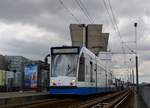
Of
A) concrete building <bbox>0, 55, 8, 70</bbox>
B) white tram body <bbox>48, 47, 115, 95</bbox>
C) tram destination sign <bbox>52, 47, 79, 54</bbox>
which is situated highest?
concrete building <bbox>0, 55, 8, 70</bbox>

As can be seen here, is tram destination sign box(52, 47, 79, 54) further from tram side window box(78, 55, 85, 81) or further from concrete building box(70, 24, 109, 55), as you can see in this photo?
concrete building box(70, 24, 109, 55)

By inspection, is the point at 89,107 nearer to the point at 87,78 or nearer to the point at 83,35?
the point at 87,78

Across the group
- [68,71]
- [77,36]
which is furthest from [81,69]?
[77,36]

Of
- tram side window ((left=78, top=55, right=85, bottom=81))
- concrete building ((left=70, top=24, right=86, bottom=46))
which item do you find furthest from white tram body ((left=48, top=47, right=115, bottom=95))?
concrete building ((left=70, top=24, right=86, bottom=46))

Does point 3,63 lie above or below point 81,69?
above

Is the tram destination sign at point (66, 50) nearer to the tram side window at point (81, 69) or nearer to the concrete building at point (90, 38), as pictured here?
the tram side window at point (81, 69)

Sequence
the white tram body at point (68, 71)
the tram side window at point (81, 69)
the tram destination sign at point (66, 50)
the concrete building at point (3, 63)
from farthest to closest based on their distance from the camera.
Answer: the concrete building at point (3, 63)
the tram destination sign at point (66, 50)
the tram side window at point (81, 69)
the white tram body at point (68, 71)

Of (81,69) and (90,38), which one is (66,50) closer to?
(81,69)

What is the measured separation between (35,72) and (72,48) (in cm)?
3237

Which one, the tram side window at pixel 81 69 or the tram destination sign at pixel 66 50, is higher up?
the tram destination sign at pixel 66 50

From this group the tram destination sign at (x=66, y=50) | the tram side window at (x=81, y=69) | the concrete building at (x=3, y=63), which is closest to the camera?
the tram side window at (x=81, y=69)

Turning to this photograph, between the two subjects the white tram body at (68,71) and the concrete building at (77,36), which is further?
the concrete building at (77,36)

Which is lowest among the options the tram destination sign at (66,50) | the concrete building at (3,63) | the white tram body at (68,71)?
the white tram body at (68,71)

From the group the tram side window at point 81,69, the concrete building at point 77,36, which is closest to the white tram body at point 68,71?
the tram side window at point 81,69
